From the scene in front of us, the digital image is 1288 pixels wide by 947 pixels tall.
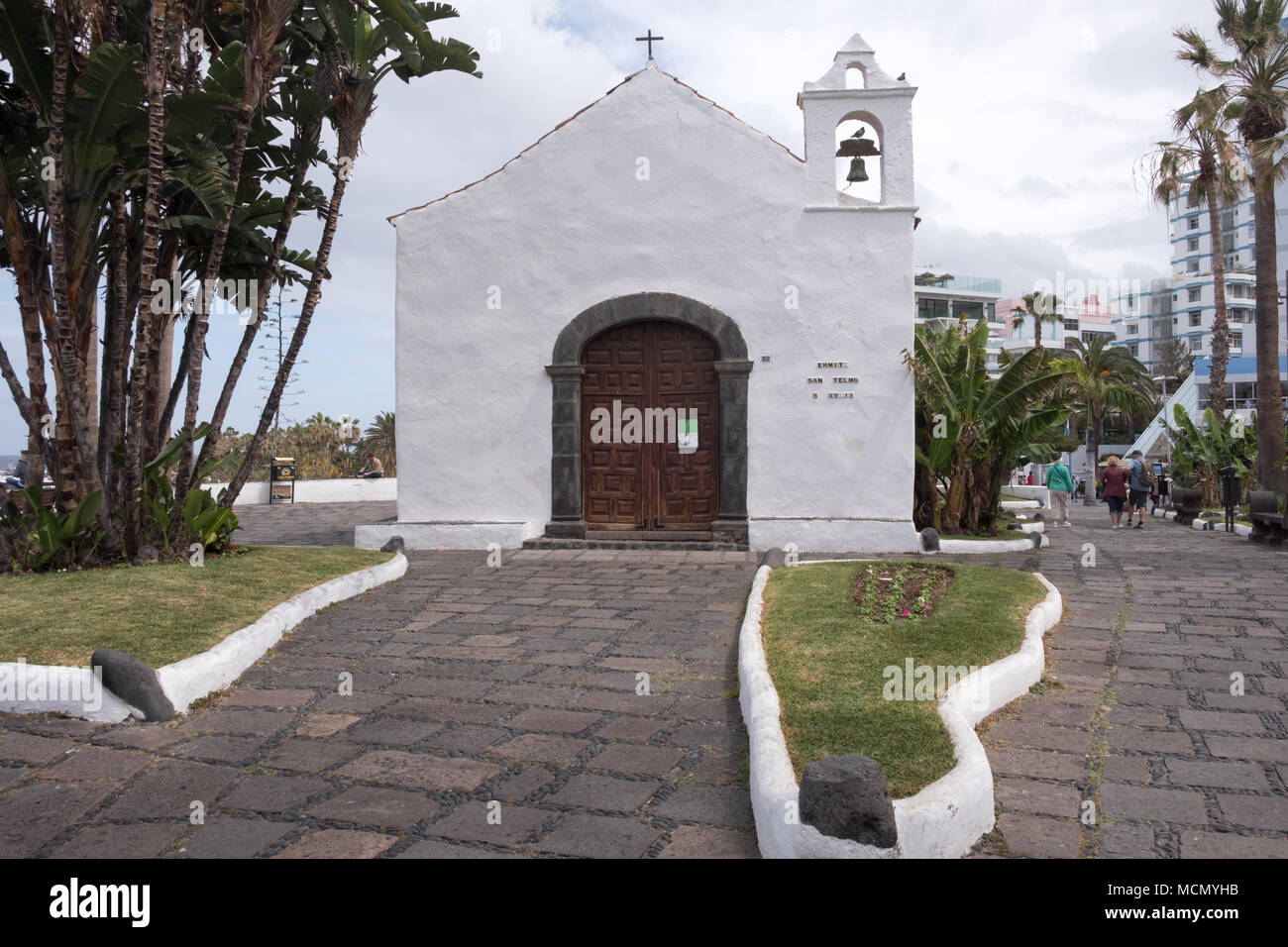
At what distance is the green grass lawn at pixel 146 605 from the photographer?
5.50 m

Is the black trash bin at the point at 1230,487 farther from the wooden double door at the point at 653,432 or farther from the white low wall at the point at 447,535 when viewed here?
the white low wall at the point at 447,535

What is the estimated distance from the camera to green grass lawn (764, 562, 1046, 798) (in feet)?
12.8

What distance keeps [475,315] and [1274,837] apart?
32.8ft

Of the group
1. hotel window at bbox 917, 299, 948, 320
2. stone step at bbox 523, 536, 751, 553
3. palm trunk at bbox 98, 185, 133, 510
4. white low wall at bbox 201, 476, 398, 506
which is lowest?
stone step at bbox 523, 536, 751, 553

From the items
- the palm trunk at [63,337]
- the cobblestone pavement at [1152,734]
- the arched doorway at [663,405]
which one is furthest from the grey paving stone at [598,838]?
the arched doorway at [663,405]

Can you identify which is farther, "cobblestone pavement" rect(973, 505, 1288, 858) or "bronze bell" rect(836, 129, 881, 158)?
"bronze bell" rect(836, 129, 881, 158)

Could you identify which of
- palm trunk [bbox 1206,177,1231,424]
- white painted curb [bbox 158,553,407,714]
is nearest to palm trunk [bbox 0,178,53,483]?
white painted curb [bbox 158,553,407,714]

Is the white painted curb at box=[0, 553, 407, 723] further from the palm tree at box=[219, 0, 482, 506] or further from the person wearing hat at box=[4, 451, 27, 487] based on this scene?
the person wearing hat at box=[4, 451, 27, 487]

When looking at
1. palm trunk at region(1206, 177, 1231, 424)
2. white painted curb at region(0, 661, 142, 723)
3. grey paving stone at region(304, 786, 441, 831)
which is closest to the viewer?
grey paving stone at region(304, 786, 441, 831)

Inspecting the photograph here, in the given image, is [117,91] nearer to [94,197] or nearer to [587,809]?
[94,197]

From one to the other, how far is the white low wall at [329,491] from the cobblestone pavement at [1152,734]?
59.8ft

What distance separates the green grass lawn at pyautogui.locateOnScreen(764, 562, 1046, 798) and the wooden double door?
317cm

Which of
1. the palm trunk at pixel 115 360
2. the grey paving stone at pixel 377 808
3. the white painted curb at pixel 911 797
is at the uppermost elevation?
the palm trunk at pixel 115 360

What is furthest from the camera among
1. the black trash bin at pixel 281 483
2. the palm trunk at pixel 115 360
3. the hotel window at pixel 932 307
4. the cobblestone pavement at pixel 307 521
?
the hotel window at pixel 932 307
